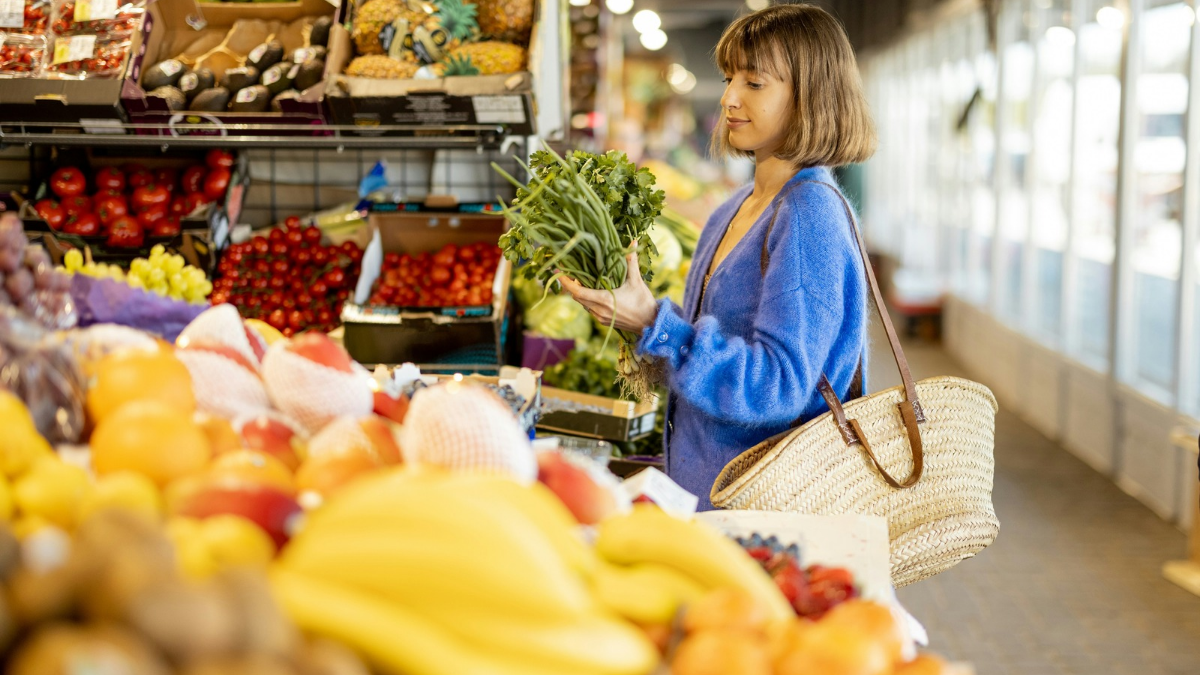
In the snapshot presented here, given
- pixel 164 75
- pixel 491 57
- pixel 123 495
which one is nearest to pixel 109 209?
pixel 164 75

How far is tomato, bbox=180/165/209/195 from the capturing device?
3496mm

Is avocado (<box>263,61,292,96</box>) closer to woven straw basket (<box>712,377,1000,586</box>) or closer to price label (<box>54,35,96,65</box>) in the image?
price label (<box>54,35,96,65</box>)

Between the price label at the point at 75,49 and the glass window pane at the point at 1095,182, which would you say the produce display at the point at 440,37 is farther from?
the glass window pane at the point at 1095,182

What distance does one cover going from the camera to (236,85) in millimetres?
3170

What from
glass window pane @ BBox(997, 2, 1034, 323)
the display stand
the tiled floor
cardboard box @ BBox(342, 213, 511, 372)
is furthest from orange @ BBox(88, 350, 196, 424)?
glass window pane @ BBox(997, 2, 1034, 323)

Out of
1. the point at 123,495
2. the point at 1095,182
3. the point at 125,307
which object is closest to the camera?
the point at 123,495

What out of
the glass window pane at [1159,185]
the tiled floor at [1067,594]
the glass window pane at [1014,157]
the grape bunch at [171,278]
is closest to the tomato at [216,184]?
the grape bunch at [171,278]

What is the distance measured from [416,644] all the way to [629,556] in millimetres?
340

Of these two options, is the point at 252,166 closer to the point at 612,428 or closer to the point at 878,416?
the point at 612,428

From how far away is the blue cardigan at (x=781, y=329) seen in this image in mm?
1833

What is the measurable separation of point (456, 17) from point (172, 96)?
87 cm

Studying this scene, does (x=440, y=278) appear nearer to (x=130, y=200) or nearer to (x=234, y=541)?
(x=130, y=200)

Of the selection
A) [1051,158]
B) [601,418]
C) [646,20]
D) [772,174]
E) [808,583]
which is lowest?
[601,418]

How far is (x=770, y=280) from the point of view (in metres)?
1.86
